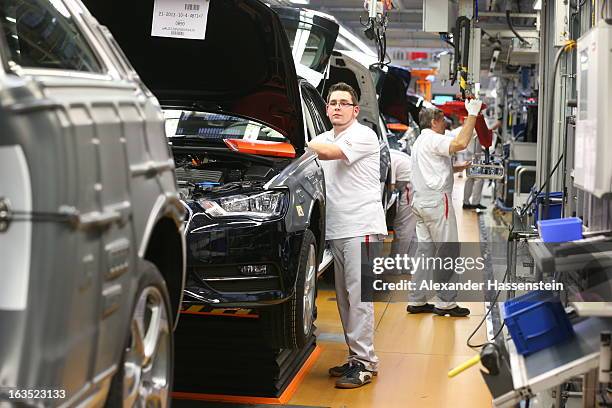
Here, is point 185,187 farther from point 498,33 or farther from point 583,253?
point 498,33

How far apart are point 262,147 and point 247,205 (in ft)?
2.79

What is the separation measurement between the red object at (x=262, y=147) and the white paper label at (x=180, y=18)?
824 millimetres

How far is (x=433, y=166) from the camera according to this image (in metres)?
7.99

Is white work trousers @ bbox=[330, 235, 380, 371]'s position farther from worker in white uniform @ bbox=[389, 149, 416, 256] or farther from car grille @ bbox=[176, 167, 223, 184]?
worker in white uniform @ bbox=[389, 149, 416, 256]

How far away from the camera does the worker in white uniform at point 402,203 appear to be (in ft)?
34.0

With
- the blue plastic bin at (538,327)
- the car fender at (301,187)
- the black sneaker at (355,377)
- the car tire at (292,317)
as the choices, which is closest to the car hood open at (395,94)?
the car fender at (301,187)

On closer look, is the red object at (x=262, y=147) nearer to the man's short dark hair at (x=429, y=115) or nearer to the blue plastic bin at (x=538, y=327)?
the man's short dark hair at (x=429, y=115)

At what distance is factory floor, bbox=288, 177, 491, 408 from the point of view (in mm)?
5469

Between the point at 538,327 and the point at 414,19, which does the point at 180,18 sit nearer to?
the point at 538,327

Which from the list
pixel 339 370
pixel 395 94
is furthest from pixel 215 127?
pixel 395 94

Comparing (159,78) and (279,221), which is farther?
(159,78)

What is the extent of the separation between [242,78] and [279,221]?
1.26 meters

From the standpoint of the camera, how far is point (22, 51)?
341cm

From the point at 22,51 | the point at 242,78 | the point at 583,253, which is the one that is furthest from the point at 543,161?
the point at 22,51
